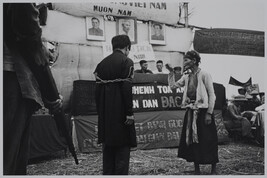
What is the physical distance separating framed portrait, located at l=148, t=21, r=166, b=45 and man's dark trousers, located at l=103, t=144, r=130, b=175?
115 inches

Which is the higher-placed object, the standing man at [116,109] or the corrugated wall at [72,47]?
the corrugated wall at [72,47]

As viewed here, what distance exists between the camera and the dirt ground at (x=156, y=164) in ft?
13.5

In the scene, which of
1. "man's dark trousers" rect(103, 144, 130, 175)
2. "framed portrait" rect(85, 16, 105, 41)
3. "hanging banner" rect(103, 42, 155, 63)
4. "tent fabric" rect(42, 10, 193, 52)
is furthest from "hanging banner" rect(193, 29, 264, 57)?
"man's dark trousers" rect(103, 144, 130, 175)

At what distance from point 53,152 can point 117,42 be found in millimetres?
2270

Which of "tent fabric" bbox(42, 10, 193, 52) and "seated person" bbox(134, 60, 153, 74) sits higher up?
"tent fabric" bbox(42, 10, 193, 52)

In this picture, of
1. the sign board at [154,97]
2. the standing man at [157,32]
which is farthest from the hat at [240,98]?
the standing man at [157,32]

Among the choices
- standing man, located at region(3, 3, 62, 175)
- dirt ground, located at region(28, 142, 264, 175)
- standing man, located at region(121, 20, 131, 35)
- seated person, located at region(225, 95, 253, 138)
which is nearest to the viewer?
standing man, located at region(3, 3, 62, 175)

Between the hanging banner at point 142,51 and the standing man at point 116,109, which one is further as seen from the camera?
the hanging banner at point 142,51

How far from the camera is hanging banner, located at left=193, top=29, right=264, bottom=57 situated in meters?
4.54

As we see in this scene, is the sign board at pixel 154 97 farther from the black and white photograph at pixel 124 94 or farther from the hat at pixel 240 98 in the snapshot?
the hat at pixel 240 98

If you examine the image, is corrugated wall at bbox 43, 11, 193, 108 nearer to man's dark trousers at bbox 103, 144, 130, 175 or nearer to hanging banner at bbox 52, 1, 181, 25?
hanging banner at bbox 52, 1, 181, 25

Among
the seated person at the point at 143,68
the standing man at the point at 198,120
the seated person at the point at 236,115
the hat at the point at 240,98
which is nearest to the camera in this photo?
the standing man at the point at 198,120

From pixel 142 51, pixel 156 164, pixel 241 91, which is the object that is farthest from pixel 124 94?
pixel 241 91

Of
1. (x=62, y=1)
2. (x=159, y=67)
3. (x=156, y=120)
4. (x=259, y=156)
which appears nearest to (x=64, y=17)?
(x=62, y=1)
